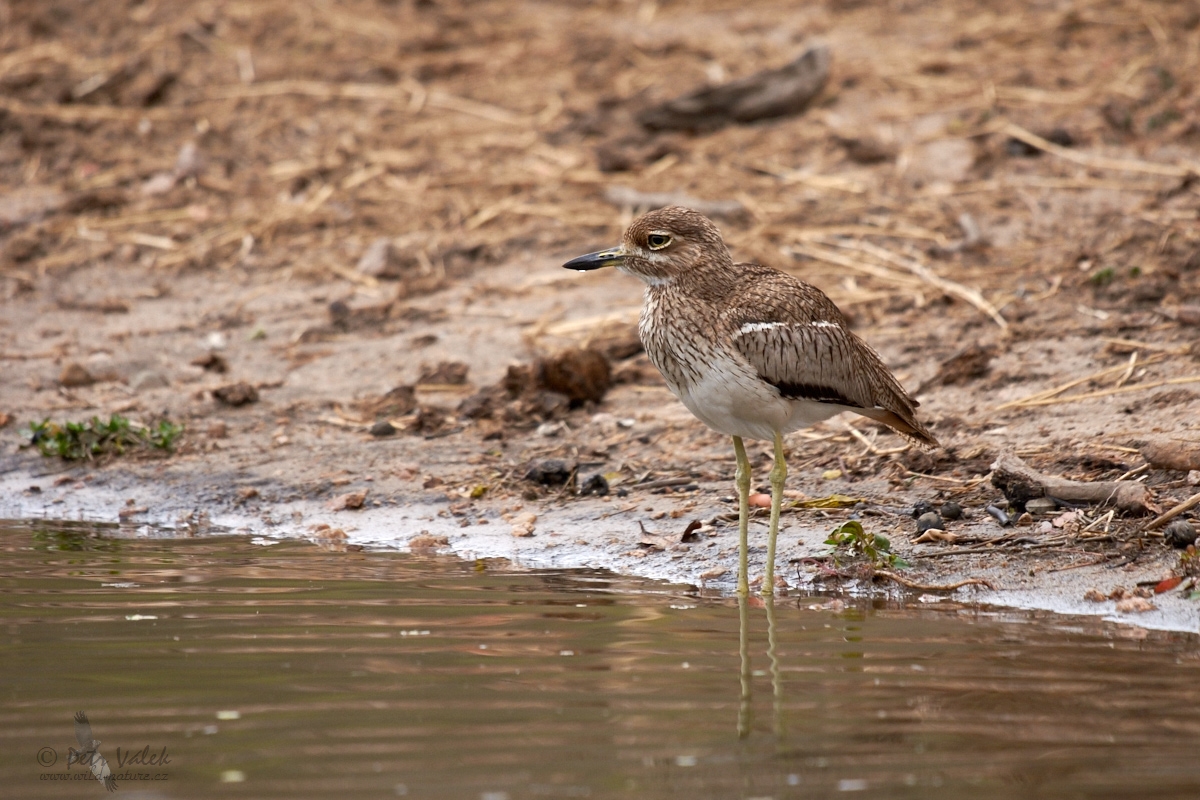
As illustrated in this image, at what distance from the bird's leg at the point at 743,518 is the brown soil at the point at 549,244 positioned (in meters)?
0.45

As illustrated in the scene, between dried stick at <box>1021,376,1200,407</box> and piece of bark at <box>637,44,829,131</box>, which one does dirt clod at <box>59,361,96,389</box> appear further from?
dried stick at <box>1021,376,1200,407</box>

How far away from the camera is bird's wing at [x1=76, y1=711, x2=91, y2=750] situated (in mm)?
3629

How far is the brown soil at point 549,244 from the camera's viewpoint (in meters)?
6.72

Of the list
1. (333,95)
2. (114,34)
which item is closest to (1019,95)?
(333,95)

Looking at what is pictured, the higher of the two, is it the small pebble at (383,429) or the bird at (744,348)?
the bird at (744,348)

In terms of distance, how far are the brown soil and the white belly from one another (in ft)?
2.06

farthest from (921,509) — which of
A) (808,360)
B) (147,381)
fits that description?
(147,381)

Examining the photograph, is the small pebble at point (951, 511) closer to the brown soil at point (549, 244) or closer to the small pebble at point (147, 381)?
the brown soil at point (549, 244)

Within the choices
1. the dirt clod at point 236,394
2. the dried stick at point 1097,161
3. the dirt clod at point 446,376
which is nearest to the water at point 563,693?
the dirt clod at point 236,394

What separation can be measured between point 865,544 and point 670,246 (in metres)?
1.40

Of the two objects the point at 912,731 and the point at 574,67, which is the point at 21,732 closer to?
the point at 912,731

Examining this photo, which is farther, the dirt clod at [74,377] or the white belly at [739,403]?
the dirt clod at [74,377]

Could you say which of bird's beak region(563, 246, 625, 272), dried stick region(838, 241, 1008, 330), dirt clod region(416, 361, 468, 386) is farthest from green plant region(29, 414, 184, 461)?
dried stick region(838, 241, 1008, 330)

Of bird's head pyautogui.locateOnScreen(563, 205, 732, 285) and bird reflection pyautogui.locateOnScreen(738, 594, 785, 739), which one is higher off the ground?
bird's head pyautogui.locateOnScreen(563, 205, 732, 285)
